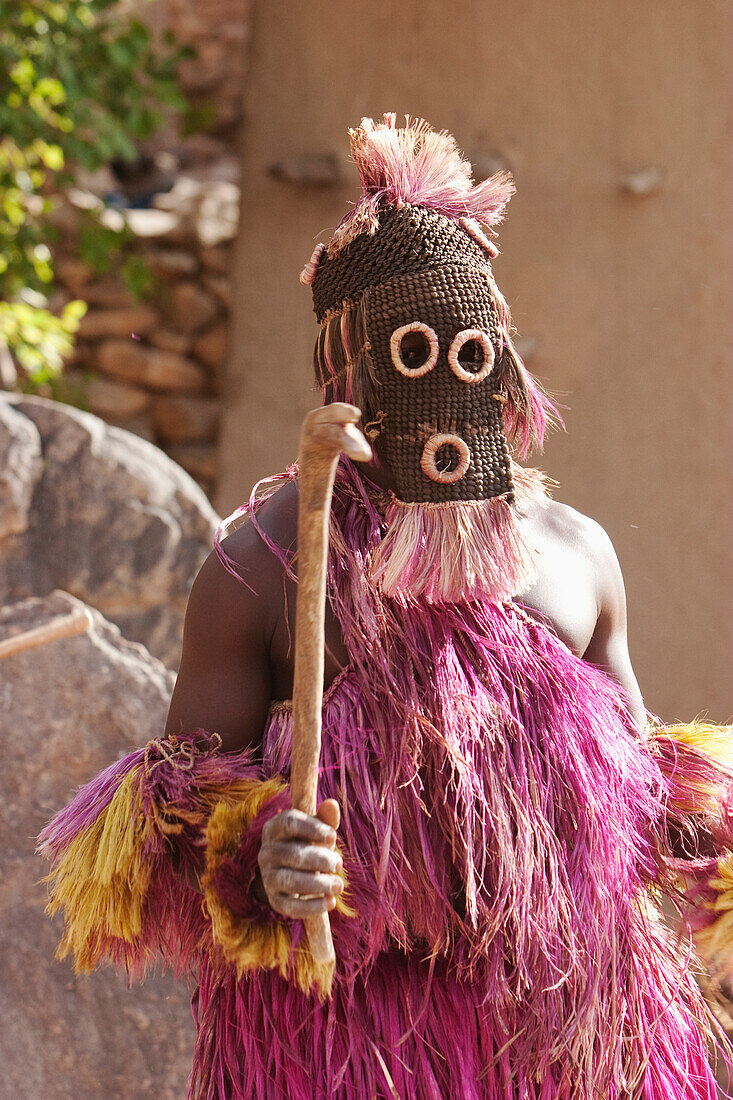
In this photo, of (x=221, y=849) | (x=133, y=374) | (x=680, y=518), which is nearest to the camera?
(x=221, y=849)

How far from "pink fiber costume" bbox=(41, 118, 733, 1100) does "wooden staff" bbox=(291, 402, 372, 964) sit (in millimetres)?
130

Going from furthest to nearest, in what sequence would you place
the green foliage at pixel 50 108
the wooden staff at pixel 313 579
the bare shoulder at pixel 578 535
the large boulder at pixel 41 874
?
the green foliage at pixel 50 108
the large boulder at pixel 41 874
the bare shoulder at pixel 578 535
the wooden staff at pixel 313 579

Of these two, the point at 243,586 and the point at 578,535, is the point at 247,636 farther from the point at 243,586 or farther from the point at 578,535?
the point at 578,535

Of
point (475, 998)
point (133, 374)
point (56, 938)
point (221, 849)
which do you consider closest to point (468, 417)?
point (221, 849)

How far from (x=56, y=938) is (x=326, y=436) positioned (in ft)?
4.78

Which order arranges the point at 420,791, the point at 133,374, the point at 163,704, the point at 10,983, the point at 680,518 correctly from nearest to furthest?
the point at 420,791 → the point at 10,983 → the point at 163,704 → the point at 680,518 → the point at 133,374

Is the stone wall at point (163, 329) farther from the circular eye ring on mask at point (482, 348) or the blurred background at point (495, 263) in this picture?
the circular eye ring on mask at point (482, 348)

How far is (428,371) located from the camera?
1.34 m

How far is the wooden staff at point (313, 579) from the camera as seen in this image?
43.0 inches

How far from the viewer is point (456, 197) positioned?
1.44 m

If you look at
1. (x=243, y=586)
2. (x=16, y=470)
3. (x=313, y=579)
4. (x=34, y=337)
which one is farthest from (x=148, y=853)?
(x=34, y=337)

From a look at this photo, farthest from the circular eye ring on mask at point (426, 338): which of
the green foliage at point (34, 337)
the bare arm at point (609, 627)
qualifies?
the green foliage at point (34, 337)

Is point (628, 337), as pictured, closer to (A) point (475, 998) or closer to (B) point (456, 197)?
(B) point (456, 197)

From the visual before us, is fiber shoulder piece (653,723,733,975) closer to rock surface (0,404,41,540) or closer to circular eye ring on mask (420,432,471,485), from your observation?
circular eye ring on mask (420,432,471,485)
